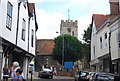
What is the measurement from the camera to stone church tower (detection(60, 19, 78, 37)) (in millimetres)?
86562

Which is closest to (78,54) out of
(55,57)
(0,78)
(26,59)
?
(55,57)

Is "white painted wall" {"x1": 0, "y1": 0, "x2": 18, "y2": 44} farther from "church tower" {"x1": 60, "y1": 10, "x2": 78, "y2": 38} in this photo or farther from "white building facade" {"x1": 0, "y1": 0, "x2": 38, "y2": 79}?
"church tower" {"x1": 60, "y1": 10, "x2": 78, "y2": 38}

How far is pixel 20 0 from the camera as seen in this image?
70.2 feet

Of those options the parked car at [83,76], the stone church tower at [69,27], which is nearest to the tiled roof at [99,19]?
the parked car at [83,76]

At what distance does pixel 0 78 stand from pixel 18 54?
8.01m

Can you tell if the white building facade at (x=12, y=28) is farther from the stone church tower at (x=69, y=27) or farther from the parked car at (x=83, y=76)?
the stone church tower at (x=69, y=27)

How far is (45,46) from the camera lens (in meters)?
79.2

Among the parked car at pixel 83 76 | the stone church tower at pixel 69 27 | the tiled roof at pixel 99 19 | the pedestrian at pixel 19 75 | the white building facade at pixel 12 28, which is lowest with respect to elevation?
the parked car at pixel 83 76

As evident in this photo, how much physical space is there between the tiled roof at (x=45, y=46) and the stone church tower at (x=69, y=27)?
8207 millimetres

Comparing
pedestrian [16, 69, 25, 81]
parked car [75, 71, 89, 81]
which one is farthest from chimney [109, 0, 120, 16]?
pedestrian [16, 69, 25, 81]

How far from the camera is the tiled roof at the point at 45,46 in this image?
7606cm

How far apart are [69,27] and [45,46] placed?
13043mm

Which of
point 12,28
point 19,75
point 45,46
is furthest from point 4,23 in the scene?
point 45,46

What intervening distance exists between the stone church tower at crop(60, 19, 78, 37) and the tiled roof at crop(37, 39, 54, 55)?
26.9 feet
